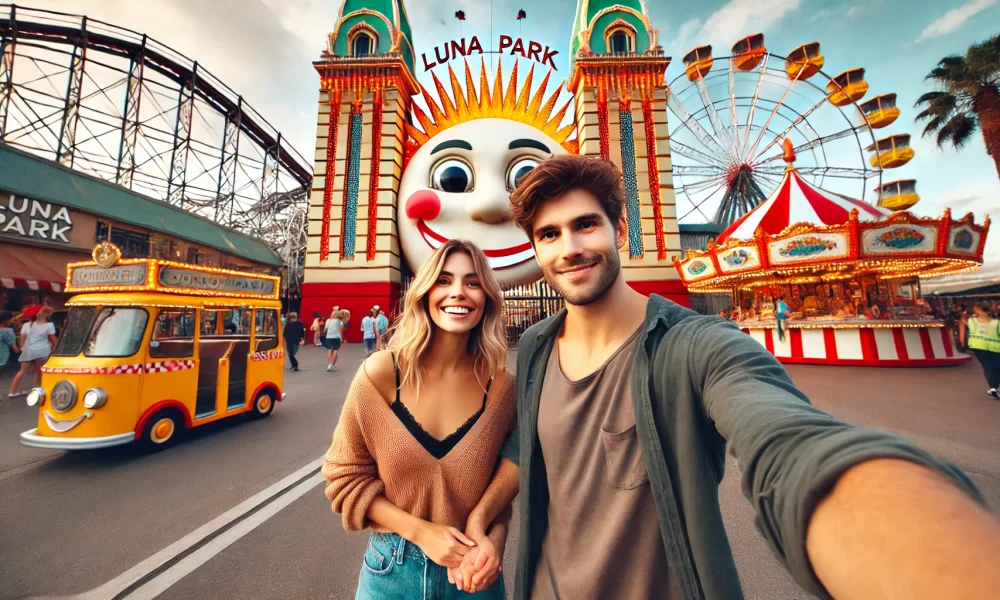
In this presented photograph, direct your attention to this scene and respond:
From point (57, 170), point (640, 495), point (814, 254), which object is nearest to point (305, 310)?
point (57, 170)

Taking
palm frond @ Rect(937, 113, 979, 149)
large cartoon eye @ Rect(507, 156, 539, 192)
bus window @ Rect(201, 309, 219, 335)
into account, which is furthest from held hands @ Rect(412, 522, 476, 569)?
palm frond @ Rect(937, 113, 979, 149)

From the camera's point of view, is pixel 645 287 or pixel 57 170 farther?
pixel 645 287

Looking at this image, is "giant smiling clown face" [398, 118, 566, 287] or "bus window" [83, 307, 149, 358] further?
"giant smiling clown face" [398, 118, 566, 287]

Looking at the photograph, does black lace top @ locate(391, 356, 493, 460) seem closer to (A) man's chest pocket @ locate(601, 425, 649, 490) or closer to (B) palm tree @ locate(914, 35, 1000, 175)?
(A) man's chest pocket @ locate(601, 425, 649, 490)

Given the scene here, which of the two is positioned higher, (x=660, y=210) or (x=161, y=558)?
(x=660, y=210)

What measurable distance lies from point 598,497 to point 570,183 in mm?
981

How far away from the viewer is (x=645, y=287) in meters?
11.9

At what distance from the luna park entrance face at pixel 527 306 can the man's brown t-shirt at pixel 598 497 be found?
Answer: 39.4 ft

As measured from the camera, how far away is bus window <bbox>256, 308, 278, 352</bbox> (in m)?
4.98

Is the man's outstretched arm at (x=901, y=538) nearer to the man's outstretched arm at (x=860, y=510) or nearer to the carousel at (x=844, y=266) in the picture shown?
the man's outstretched arm at (x=860, y=510)

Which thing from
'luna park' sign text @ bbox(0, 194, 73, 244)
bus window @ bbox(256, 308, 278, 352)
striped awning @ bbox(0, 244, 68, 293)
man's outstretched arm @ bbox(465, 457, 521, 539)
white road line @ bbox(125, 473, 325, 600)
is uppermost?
'luna park' sign text @ bbox(0, 194, 73, 244)

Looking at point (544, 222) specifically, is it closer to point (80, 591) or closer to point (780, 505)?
point (780, 505)

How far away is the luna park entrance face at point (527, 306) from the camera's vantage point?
13633 millimetres

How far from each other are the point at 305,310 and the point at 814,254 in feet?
47.4
